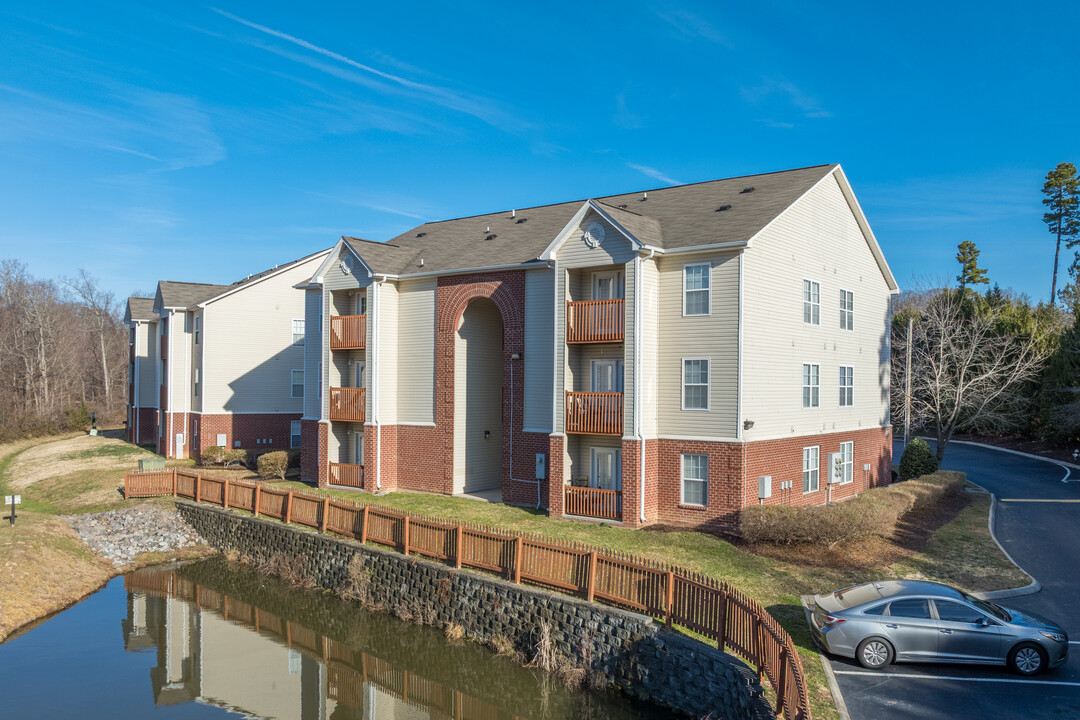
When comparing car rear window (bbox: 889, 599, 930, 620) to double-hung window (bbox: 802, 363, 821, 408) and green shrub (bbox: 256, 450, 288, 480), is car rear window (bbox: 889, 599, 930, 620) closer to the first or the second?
double-hung window (bbox: 802, 363, 821, 408)

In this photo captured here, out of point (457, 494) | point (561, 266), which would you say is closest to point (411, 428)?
point (457, 494)

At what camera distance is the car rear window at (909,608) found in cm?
1327

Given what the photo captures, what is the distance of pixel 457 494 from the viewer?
28.8m

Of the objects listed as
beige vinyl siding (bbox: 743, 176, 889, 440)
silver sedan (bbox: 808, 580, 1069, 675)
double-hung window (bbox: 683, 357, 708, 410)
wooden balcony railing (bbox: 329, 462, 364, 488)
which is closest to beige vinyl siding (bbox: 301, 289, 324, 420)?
wooden balcony railing (bbox: 329, 462, 364, 488)

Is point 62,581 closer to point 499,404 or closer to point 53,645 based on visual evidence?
point 53,645

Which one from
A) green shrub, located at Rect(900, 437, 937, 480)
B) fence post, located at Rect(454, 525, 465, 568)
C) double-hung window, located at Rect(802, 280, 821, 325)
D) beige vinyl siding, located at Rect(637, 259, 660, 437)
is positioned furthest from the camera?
green shrub, located at Rect(900, 437, 937, 480)

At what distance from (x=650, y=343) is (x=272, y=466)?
1934cm

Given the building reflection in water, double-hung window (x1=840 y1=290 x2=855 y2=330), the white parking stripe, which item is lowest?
the building reflection in water

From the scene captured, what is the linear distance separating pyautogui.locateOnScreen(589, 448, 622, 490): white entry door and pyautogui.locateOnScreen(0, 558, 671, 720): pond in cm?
793

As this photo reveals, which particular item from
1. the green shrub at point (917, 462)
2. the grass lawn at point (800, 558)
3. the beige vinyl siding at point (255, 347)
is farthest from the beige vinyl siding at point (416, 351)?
the green shrub at point (917, 462)

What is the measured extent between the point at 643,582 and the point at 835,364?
54.2 ft

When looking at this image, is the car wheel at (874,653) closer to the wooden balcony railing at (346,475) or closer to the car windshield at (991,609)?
the car windshield at (991,609)

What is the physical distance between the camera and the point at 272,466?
3372cm

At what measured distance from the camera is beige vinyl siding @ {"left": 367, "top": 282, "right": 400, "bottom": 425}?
29641mm
